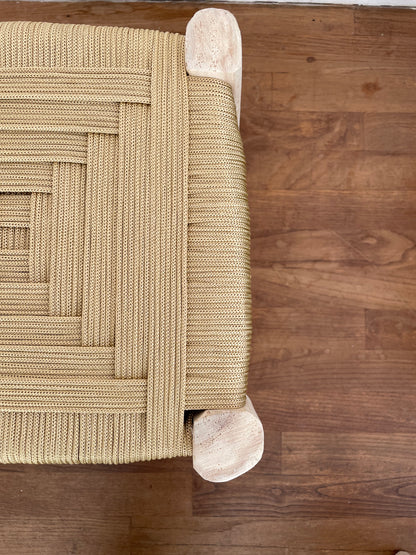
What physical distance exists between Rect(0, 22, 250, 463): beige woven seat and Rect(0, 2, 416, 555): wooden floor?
1.07ft

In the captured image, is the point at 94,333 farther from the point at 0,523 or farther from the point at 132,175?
the point at 0,523

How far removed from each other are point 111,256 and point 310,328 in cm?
44

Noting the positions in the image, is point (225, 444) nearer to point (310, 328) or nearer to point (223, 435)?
point (223, 435)

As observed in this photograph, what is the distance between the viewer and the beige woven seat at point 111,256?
0.51m

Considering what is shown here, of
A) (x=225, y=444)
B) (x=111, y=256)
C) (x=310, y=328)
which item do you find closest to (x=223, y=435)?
(x=225, y=444)

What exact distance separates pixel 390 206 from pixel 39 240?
595mm

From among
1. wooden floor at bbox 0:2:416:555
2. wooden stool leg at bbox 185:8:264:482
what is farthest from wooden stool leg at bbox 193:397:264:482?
wooden floor at bbox 0:2:416:555

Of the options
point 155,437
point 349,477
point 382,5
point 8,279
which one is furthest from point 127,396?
point 382,5

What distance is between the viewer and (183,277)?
20.1 inches

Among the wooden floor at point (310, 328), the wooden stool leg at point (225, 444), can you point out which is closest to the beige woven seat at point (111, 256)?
the wooden stool leg at point (225, 444)

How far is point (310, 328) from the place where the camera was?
84cm

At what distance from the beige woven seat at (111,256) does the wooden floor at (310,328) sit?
33 cm

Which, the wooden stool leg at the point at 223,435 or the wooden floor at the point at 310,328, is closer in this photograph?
the wooden stool leg at the point at 223,435

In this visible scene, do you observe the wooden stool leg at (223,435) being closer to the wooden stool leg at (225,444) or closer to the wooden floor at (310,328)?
the wooden stool leg at (225,444)
